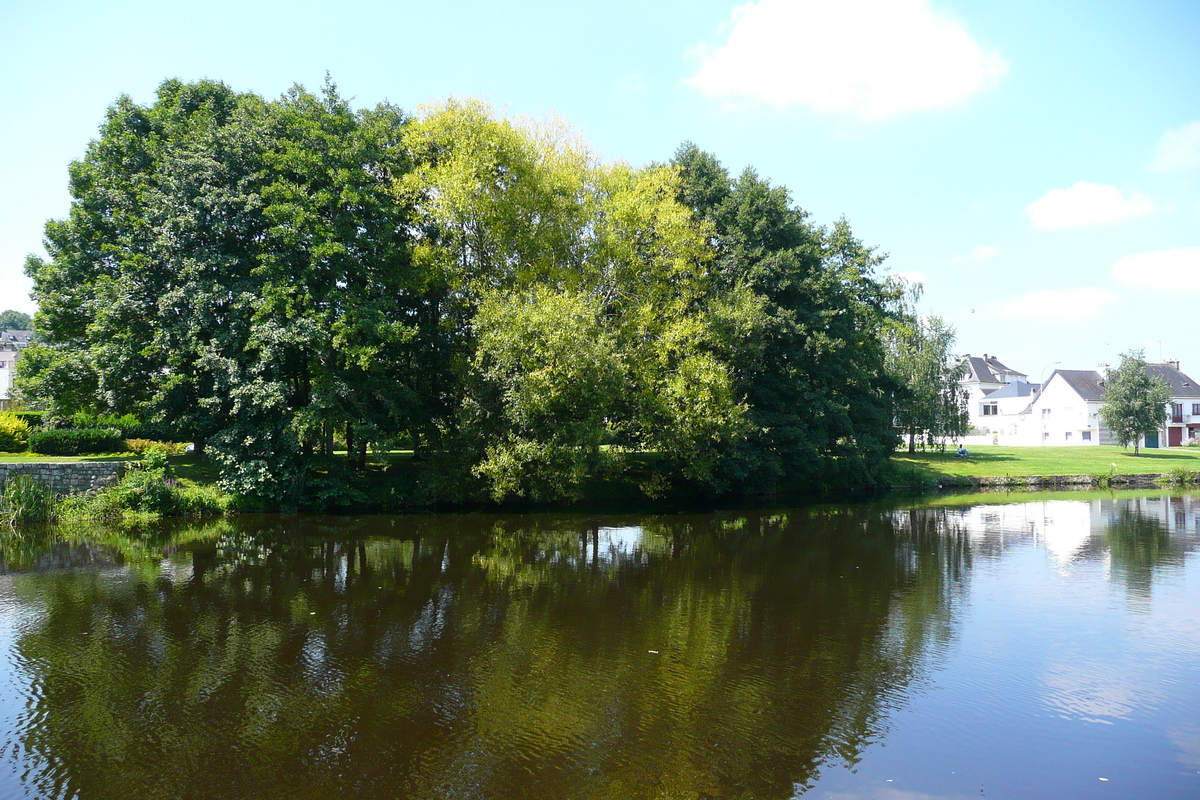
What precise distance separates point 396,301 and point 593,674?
22380 mm

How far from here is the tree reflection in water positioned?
7465 mm

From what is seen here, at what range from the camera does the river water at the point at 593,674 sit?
24.4 ft

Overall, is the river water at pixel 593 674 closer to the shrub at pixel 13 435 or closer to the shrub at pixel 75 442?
the shrub at pixel 75 442

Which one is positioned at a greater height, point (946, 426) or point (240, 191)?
point (240, 191)

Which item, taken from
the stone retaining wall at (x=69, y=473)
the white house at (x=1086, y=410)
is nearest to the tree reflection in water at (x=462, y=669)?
the stone retaining wall at (x=69, y=473)

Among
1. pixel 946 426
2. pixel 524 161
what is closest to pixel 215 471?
pixel 524 161

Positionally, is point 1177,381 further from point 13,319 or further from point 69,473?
point 13,319

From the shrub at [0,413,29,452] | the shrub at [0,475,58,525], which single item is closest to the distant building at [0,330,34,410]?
the shrub at [0,413,29,452]

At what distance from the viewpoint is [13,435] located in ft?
97.3

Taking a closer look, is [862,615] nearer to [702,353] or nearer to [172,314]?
[702,353]

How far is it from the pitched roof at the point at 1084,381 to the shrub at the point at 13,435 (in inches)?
3286

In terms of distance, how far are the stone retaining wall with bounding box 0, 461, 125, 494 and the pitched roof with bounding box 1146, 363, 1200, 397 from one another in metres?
87.5

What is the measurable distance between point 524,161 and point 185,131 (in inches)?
545

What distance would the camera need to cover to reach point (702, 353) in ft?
98.9
